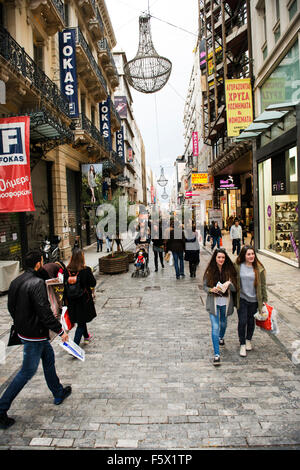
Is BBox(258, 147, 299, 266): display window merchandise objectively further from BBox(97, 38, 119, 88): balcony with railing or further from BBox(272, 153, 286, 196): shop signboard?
BBox(97, 38, 119, 88): balcony with railing

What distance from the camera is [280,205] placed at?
531 inches

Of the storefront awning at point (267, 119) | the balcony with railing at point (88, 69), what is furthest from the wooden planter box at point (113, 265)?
the balcony with railing at point (88, 69)

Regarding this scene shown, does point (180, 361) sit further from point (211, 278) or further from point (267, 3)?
point (267, 3)

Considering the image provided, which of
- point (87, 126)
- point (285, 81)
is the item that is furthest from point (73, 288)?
point (87, 126)

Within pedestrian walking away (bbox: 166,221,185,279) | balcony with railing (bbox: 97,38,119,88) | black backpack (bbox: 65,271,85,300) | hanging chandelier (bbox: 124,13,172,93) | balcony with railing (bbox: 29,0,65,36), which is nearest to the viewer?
black backpack (bbox: 65,271,85,300)

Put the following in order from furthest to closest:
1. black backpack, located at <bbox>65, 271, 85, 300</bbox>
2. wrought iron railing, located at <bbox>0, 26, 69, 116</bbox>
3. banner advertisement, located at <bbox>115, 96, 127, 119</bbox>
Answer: banner advertisement, located at <bbox>115, 96, 127, 119</bbox> → wrought iron railing, located at <bbox>0, 26, 69, 116</bbox> → black backpack, located at <bbox>65, 271, 85, 300</bbox>

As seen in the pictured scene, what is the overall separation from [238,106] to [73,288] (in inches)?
515

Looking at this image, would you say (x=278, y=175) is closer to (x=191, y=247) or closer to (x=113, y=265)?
(x=191, y=247)

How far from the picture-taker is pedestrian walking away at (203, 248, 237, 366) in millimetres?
4762

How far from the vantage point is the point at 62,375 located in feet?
14.9

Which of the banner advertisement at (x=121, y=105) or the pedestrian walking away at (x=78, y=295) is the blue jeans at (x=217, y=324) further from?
the banner advertisement at (x=121, y=105)

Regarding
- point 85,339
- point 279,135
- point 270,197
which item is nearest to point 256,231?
point 270,197

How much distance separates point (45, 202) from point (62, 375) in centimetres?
1191

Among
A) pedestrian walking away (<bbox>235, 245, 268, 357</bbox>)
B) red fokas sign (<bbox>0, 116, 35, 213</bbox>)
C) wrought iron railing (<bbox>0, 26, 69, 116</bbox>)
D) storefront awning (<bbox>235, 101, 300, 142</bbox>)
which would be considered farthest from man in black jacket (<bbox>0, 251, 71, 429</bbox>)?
storefront awning (<bbox>235, 101, 300, 142</bbox>)
